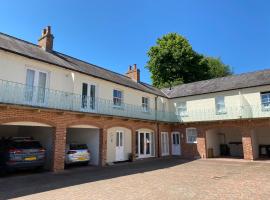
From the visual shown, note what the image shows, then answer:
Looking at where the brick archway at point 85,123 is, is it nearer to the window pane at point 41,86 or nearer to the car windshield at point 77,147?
the car windshield at point 77,147

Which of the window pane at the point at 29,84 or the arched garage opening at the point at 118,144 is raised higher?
the window pane at the point at 29,84

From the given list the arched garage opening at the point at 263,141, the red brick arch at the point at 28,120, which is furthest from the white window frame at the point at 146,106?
the arched garage opening at the point at 263,141

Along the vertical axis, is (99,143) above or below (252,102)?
below

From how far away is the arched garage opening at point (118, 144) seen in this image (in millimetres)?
16234

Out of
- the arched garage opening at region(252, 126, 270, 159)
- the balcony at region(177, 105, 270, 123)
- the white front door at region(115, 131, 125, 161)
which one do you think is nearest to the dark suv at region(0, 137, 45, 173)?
the white front door at region(115, 131, 125, 161)

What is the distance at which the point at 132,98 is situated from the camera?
18.9m

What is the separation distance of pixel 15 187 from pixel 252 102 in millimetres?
17325

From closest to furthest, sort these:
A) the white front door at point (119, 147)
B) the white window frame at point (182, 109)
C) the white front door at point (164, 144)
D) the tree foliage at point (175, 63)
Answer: the white front door at point (119, 147) → the white front door at point (164, 144) → the white window frame at point (182, 109) → the tree foliage at point (175, 63)

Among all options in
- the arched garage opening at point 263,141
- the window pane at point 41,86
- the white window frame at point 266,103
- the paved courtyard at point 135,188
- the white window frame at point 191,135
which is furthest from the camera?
the white window frame at point 191,135

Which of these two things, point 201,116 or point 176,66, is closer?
point 201,116

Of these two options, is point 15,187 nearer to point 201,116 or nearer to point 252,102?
point 201,116

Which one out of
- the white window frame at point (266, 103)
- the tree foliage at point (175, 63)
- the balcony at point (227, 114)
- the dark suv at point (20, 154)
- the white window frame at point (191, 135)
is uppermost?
the tree foliage at point (175, 63)

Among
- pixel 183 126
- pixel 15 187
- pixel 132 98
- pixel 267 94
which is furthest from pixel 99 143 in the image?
pixel 267 94

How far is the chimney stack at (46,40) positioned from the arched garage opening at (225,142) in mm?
15015
